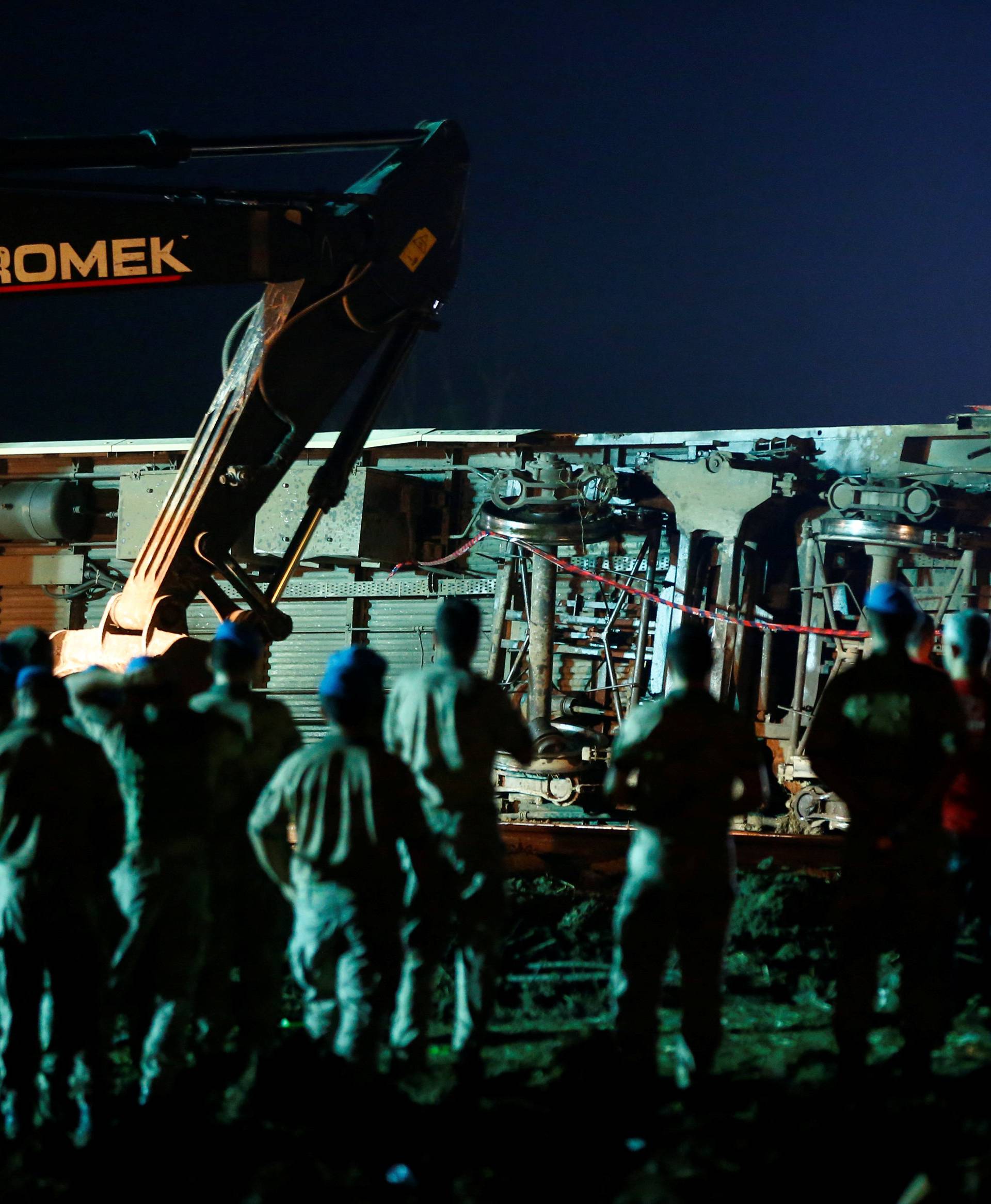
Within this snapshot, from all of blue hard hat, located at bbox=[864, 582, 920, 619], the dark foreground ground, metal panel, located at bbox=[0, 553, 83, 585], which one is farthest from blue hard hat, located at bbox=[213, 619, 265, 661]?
metal panel, located at bbox=[0, 553, 83, 585]

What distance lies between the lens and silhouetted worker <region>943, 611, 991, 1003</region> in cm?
540

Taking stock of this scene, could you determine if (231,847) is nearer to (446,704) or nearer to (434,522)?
(446,704)

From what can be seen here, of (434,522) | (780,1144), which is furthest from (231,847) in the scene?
(434,522)

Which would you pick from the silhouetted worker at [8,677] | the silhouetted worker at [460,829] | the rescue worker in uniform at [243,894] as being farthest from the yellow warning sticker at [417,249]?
the silhouetted worker at [8,677]

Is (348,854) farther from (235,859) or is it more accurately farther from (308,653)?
(308,653)

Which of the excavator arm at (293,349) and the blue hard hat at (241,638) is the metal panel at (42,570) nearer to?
the excavator arm at (293,349)

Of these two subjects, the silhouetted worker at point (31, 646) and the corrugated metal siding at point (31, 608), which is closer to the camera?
the silhouetted worker at point (31, 646)

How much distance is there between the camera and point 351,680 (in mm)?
4684

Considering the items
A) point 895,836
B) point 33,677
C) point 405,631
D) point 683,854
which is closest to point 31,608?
point 405,631

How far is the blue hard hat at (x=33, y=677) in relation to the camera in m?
4.83

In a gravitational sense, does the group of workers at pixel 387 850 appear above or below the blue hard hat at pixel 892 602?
below

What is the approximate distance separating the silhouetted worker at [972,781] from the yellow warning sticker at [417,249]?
4667 mm

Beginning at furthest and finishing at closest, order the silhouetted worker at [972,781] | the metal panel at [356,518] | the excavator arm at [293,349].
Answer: the metal panel at [356,518] → the excavator arm at [293,349] → the silhouetted worker at [972,781]

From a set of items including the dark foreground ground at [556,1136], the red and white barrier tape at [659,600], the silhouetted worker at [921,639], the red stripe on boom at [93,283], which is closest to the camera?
the dark foreground ground at [556,1136]
